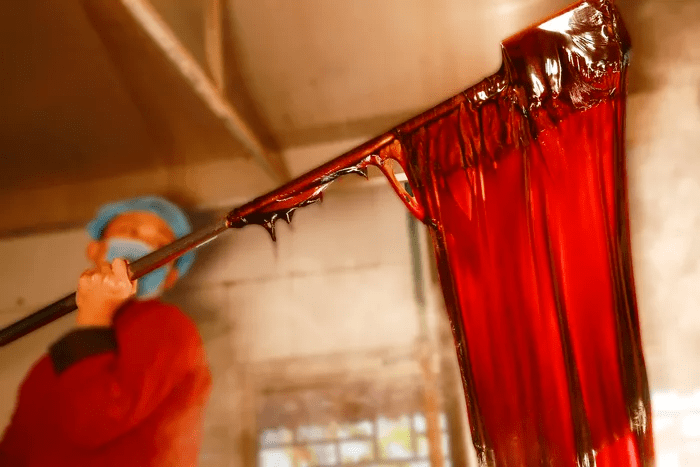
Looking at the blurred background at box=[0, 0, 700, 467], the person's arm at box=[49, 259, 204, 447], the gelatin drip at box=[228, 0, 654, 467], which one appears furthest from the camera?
the blurred background at box=[0, 0, 700, 467]

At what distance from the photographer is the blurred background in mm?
1295

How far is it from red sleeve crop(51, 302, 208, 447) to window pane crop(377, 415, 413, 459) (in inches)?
20.3

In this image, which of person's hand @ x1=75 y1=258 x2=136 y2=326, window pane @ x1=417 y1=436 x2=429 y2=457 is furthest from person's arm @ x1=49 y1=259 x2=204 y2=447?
window pane @ x1=417 y1=436 x2=429 y2=457

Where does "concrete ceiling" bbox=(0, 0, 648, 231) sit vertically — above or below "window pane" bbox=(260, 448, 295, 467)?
above

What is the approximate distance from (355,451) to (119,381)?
58 cm

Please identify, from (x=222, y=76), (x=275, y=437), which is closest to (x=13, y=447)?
(x=275, y=437)

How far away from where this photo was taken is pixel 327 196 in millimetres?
1543

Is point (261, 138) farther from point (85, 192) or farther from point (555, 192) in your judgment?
point (555, 192)

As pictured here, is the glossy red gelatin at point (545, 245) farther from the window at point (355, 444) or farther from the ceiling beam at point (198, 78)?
the ceiling beam at point (198, 78)

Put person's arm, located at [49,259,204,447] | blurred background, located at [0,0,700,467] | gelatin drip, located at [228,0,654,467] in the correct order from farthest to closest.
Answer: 1. blurred background, located at [0,0,700,467]
2. person's arm, located at [49,259,204,447]
3. gelatin drip, located at [228,0,654,467]

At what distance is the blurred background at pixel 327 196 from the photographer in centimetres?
129

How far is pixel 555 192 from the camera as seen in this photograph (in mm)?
927

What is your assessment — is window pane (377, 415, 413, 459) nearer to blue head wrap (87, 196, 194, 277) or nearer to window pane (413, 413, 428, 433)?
window pane (413, 413, 428, 433)

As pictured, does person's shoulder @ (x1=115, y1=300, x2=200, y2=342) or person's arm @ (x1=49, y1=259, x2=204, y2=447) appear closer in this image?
person's arm @ (x1=49, y1=259, x2=204, y2=447)
